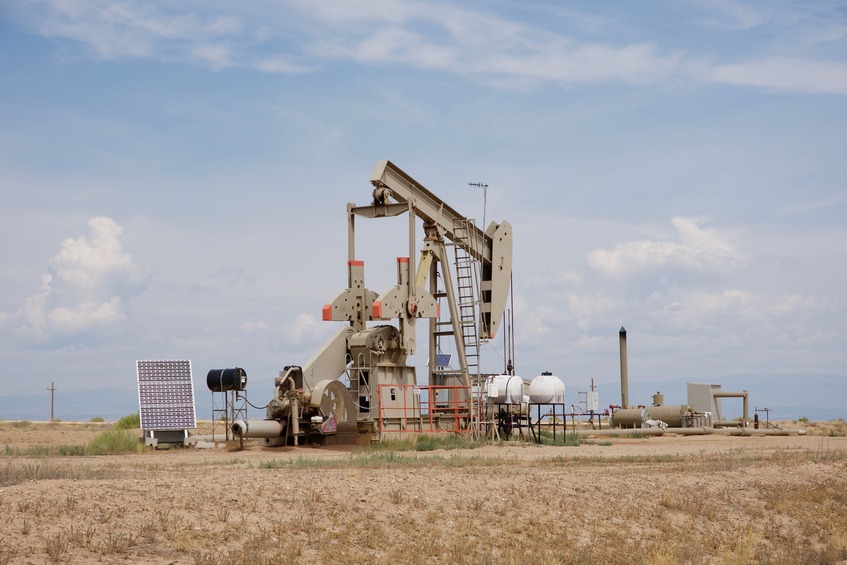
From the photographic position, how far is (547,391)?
30.3 m

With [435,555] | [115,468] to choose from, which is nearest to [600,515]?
[435,555]

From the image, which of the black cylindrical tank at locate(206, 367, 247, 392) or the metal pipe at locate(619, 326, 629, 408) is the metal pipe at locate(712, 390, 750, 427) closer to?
the metal pipe at locate(619, 326, 629, 408)

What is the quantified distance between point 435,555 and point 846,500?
9.28 m

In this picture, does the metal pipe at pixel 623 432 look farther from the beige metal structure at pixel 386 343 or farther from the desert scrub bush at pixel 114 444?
the desert scrub bush at pixel 114 444

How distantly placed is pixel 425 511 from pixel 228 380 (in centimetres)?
1321

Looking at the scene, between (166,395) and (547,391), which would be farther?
(547,391)

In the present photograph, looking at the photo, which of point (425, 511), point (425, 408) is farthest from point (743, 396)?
point (425, 511)

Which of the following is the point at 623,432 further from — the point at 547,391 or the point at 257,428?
the point at 257,428

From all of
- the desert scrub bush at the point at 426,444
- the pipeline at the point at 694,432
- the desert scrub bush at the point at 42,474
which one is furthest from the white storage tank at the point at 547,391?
the desert scrub bush at the point at 42,474

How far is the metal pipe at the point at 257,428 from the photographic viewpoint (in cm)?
2555

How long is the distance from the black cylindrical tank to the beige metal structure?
0.86m

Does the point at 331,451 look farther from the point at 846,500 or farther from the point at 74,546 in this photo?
the point at 74,546

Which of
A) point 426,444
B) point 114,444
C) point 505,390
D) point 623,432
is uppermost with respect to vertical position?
point 505,390

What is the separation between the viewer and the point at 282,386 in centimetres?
2694
